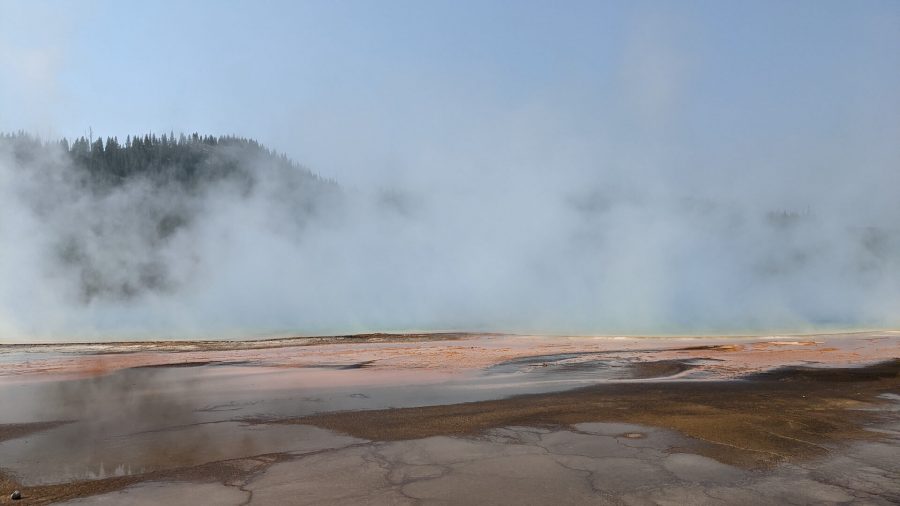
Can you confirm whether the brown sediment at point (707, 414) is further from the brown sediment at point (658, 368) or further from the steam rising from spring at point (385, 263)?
the steam rising from spring at point (385, 263)

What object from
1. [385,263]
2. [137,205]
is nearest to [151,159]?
[137,205]

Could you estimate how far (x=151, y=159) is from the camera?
90500 mm

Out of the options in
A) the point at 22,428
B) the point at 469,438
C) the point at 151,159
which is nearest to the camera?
the point at 469,438

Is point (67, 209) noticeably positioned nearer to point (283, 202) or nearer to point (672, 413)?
point (283, 202)

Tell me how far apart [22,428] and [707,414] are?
31.2 feet

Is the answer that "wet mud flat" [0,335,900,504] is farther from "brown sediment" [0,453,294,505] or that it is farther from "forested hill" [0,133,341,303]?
"forested hill" [0,133,341,303]

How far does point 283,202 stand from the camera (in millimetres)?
87812

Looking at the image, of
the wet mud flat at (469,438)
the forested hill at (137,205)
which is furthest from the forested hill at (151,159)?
the wet mud flat at (469,438)

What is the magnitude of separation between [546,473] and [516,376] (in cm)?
697

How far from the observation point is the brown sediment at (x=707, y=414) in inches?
244

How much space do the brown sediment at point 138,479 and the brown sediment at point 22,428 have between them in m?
2.05

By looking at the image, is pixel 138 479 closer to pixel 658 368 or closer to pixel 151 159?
pixel 658 368

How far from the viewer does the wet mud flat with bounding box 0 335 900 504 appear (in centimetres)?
484

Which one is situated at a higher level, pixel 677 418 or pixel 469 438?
pixel 677 418
